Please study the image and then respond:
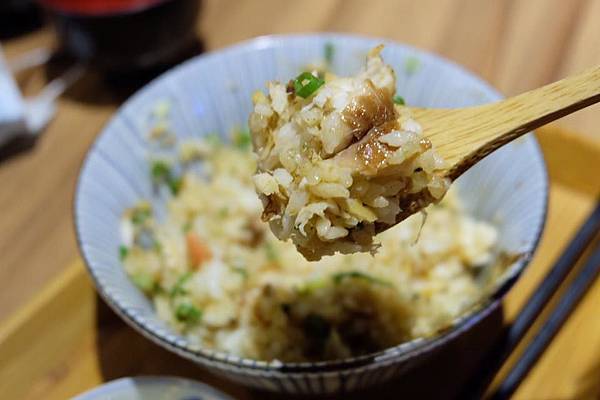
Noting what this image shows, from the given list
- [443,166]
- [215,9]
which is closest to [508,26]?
[215,9]

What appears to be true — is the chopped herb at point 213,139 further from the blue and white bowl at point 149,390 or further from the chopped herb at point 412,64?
the blue and white bowl at point 149,390

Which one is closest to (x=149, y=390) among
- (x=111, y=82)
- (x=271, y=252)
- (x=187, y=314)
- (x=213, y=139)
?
(x=187, y=314)

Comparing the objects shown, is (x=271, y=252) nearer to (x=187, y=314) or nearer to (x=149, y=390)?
(x=187, y=314)

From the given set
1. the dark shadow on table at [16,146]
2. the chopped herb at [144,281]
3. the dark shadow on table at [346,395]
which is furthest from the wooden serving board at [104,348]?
the dark shadow on table at [16,146]

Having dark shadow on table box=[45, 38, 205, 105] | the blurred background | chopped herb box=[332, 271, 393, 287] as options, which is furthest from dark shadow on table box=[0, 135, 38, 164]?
chopped herb box=[332, 271, 393, 287]

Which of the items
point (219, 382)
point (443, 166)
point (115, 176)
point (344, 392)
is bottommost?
point (219, 382)

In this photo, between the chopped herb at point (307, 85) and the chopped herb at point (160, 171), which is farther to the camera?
the chopped herb at point (160, 171)

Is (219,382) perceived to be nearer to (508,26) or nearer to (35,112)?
(35,112)
